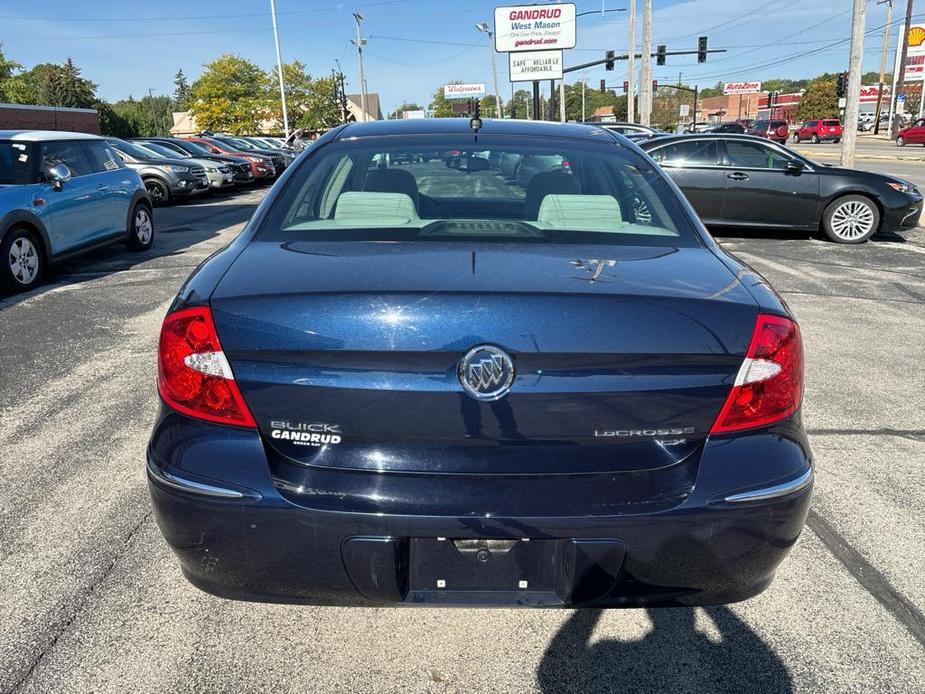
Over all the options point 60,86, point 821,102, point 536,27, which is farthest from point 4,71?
point 821,102

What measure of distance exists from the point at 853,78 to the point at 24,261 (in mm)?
14558

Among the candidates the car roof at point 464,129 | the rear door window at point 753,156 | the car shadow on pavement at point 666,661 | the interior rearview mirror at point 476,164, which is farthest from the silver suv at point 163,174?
the car shadow on pavement at point 666,661

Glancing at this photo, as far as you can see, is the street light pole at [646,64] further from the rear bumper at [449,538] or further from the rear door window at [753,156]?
the rear bumper at [449,538]

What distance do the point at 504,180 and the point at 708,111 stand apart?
144998 mm

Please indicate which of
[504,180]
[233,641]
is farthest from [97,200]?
[233,641]

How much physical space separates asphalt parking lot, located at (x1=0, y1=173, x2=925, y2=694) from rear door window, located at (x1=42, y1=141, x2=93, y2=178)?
4.95 metres

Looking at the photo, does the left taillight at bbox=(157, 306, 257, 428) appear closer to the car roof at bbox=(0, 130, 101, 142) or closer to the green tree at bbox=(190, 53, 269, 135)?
the car roof at bbox=(0, 130, 101, 142)

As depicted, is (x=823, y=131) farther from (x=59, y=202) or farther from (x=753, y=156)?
(x=59, y=202)

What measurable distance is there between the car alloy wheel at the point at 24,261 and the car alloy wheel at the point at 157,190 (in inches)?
371

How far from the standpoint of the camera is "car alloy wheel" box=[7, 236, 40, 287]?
7.52m

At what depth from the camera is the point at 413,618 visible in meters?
2.51

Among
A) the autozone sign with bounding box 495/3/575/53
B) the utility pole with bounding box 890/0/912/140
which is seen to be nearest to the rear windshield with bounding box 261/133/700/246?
the autozone sign with bounding box 495/3/575/53

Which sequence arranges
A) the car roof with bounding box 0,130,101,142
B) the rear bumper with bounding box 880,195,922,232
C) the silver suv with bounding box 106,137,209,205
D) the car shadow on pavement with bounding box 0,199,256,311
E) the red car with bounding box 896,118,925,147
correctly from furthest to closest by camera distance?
the red car with bounding box 896,118,925,147 → the silver suv with bounding box 106,137,209,205 → the rear bumper with bounding box 880,195,922,232 → the car shadow on pavement with bounding box 0,199,256,311 → the car roof with bounding box 0,130,101,142

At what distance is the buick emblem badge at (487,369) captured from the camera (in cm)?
179
